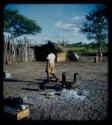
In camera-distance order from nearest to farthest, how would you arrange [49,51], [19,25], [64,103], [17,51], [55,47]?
1. [64,103]
2. [17,51]
3. [55,47]
4. [49,51]
5. [19,25]

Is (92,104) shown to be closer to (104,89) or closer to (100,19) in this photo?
(104,89)

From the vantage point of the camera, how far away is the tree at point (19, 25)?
31203 mm

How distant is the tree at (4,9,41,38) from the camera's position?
31203 millimetres

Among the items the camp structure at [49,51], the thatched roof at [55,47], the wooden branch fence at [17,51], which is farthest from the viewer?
the camp structure at [49,51]

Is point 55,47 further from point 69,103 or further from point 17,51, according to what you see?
point 69,103

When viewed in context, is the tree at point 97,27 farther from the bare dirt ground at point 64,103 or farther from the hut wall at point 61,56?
the bare dirt ground at point 64,103

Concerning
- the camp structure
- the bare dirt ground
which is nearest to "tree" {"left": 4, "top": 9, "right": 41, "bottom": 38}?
the camp structure

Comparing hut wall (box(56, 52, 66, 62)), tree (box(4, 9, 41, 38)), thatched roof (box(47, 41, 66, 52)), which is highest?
tree (box(4, 9, 41, 38))

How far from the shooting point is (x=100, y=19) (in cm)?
2466

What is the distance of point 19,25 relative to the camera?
3288cm

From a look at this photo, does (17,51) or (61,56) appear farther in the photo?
(61,56)

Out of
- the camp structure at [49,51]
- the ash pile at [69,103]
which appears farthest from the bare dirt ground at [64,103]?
the camp structure at [49,51]

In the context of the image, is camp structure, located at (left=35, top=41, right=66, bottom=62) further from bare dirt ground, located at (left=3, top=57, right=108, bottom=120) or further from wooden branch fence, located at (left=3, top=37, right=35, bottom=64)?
bare dirt ground, located at (left=3, top=57, right=108, bottom=120)

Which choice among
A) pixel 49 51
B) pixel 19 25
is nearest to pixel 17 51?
pixel 49 51
